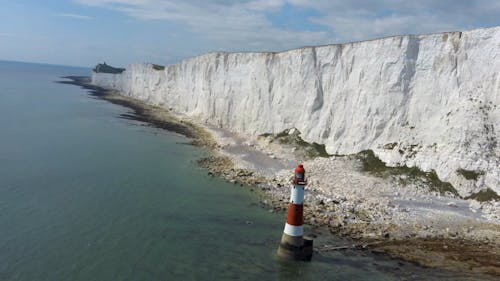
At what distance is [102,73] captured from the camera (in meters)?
109

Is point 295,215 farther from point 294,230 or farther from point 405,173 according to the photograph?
point 405,173

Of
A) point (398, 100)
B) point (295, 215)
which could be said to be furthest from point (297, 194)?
point (398, 100)

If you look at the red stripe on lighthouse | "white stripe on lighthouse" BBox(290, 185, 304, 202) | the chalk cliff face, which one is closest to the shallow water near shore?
the red stripe on lighthouse

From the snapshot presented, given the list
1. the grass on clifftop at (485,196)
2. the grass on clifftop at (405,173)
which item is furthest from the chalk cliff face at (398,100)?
the grass on clifftop at (405,173)

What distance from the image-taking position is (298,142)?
30.8m

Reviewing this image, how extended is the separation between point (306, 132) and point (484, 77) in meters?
12.3

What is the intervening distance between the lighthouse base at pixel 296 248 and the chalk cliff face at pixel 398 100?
10355 millimetres

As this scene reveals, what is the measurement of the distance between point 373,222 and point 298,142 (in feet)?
45.1

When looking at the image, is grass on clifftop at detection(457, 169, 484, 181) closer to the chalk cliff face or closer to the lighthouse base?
the chalk cliff face

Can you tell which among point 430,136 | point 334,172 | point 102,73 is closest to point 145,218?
point 334,172

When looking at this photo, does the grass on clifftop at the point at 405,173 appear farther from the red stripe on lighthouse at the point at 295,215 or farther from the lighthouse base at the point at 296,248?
the red stripe on lighthouse at the point at 295,215

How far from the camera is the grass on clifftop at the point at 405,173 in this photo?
20984mm

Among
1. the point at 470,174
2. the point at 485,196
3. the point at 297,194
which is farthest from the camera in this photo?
the point at 470,174

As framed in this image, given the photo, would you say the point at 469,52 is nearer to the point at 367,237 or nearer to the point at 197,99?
the point at 367,237
